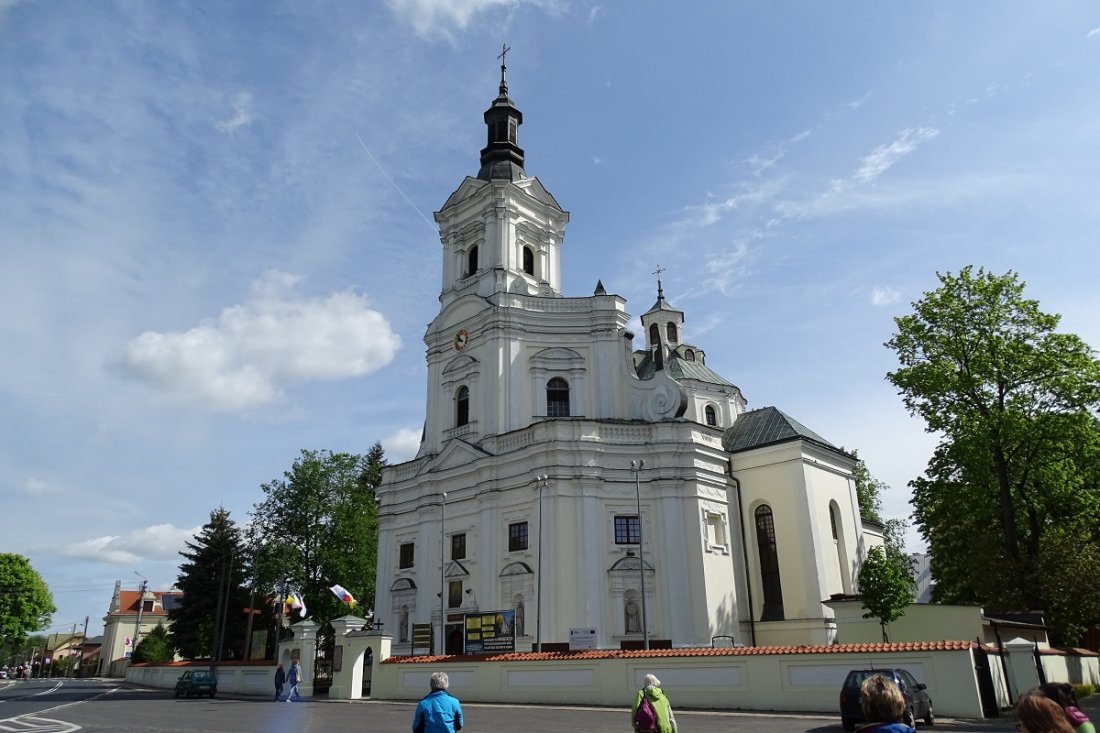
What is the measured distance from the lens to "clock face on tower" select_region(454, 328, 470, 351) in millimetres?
38000

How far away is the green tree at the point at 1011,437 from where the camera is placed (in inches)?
995

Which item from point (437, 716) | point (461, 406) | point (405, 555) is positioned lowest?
point (437, 716)

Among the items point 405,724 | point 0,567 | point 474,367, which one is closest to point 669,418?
point 474,367

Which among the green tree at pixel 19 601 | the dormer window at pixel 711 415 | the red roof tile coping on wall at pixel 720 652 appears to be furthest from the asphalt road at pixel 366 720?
the green tree at pixel 19 601

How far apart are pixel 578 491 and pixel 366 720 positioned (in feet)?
48.6

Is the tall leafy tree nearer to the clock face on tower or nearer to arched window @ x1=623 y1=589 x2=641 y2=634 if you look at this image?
the clock face on tower

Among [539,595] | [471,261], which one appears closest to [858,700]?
[539,595]

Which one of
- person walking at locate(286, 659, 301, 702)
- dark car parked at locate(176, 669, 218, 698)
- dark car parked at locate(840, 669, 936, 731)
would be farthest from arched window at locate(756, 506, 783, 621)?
dark car parked at locate(176, 669, 218, 698)

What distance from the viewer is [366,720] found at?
1762 centimetres

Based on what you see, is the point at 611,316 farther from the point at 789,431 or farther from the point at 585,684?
the point at 585,684

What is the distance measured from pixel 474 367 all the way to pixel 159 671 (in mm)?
26022

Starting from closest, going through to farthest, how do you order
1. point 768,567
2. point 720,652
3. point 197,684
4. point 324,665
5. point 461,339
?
point 720,652 → point 197,684 → point 768,567 → point 461,339 → point 324,665

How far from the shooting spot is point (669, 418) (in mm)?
34531

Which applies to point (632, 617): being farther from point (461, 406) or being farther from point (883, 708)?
point (883, 708)
